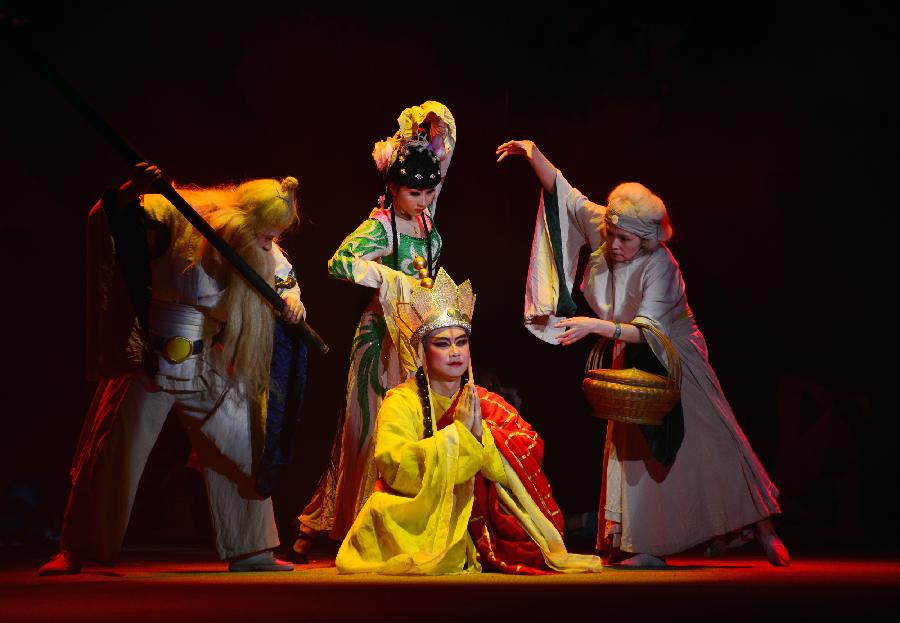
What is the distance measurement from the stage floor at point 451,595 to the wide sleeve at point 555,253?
47.2 inches

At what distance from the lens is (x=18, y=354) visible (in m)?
6.72

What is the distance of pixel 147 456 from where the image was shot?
503cm

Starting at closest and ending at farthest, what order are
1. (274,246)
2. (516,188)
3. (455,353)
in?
(455,353) → (274,246) → (516,188)

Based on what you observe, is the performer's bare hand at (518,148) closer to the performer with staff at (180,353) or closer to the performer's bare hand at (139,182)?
the performer with staff at (180,353)

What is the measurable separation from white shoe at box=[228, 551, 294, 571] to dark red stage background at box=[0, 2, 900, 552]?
177 centimetres

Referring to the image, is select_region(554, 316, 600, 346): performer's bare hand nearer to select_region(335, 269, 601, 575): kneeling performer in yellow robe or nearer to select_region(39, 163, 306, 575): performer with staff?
select_region(335, 269, 601, 575): kneeling performer in yellow robe

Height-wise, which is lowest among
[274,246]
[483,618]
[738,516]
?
[483,618]

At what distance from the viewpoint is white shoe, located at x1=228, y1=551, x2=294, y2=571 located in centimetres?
507

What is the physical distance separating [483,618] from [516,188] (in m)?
4.25

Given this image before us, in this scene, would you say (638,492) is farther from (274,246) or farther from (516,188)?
(516,188)

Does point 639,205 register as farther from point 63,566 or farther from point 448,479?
point 63,566

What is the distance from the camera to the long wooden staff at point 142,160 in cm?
453

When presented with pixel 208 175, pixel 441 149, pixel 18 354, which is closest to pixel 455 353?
pixel 441 149

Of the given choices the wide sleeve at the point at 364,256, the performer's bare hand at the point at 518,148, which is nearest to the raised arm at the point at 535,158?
the performer's bare hand at the point at 518,148
